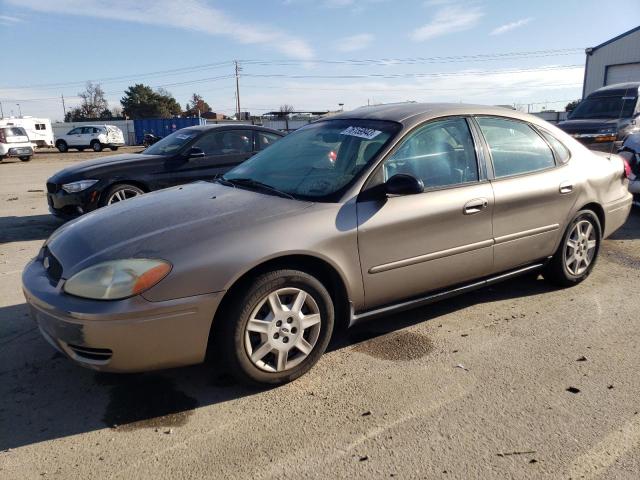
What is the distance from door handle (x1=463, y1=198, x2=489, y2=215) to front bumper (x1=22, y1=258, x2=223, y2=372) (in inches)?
72.4

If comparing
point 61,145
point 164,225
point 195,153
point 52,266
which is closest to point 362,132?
point 164,225

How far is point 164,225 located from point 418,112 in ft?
6.33

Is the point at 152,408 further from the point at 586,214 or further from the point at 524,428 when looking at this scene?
the point at 586,214

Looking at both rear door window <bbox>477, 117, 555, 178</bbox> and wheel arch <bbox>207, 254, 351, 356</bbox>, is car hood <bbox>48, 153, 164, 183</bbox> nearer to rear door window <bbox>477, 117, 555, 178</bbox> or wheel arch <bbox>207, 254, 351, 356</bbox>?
wheel arch <bbox>207, 254, 351, 356</bbox>

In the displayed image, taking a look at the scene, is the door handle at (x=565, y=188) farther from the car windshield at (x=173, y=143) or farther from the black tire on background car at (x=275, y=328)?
the car windshield at (x=173, y=143)

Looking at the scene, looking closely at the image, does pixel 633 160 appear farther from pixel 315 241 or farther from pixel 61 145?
pixel 61 145

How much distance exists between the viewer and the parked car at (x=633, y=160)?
6973 mm

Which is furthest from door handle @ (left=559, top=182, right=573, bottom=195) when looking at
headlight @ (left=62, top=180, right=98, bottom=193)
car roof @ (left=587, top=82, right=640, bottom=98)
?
car roof @ (left=587, top=82, right=640, bottom=98)

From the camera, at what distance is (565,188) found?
164 inches

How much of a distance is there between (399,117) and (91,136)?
36.5 metres

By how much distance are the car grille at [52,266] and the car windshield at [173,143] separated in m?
4.41

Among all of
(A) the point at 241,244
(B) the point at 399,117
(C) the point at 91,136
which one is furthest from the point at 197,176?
(C) the point at 91,136

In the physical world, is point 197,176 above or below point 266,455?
above

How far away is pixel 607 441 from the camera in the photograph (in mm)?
2455
